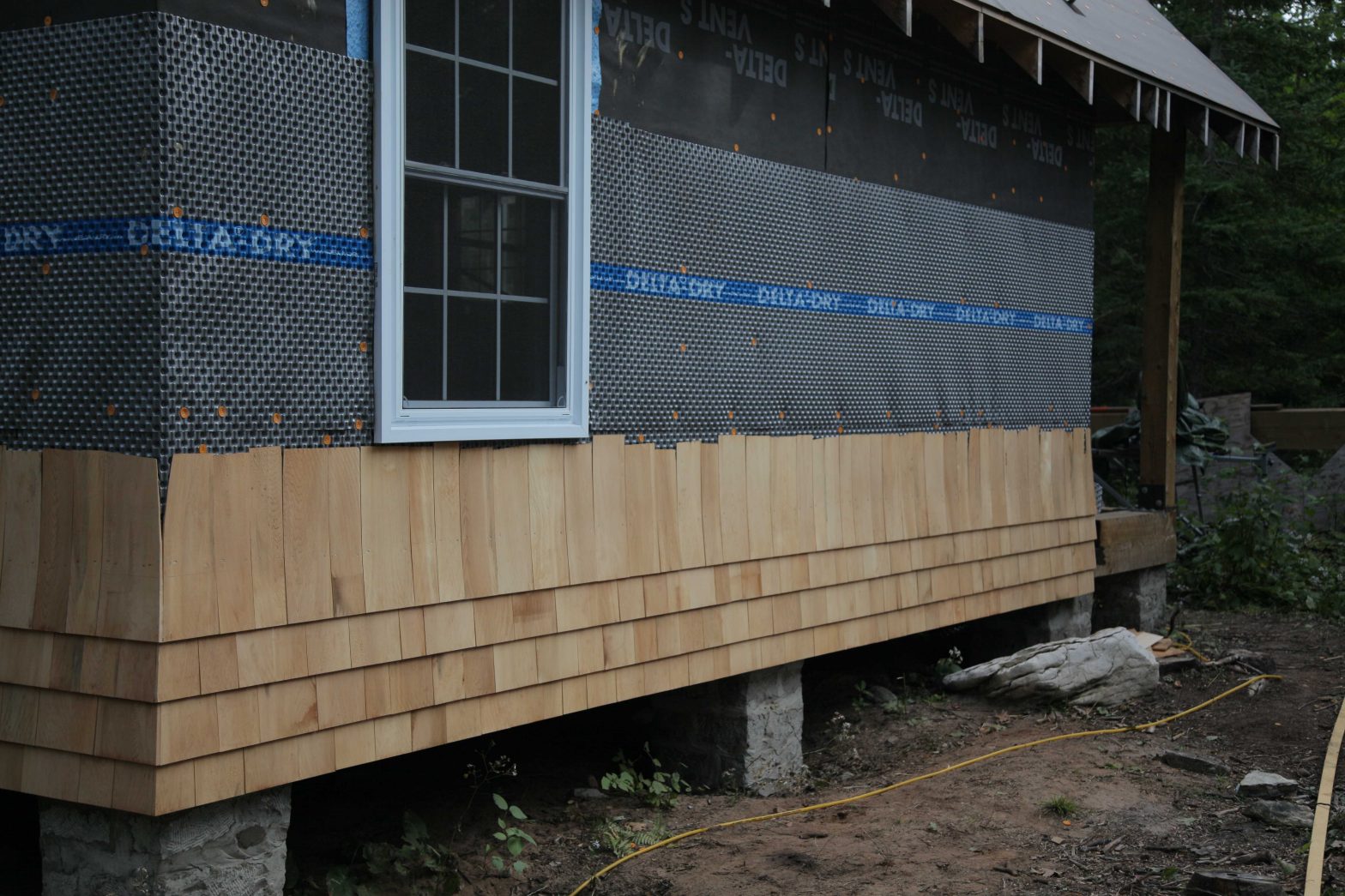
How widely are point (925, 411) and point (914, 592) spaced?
104cm

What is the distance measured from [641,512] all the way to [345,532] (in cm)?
158

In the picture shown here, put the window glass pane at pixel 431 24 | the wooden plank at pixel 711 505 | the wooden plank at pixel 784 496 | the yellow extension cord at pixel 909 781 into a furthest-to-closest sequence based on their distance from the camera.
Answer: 1. the wooden plank at pixel 784 496
2. the wooden plank at pixel 711 505
3. the yellow extension cord at pixel 909 781
4. the window glass pane at pixel 431 24

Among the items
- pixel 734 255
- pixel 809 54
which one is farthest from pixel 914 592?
pixel 809 54

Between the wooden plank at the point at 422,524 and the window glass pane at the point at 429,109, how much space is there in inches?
41.6

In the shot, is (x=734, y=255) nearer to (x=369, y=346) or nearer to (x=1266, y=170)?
(x=369, y=346)

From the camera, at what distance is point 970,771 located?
6.76m

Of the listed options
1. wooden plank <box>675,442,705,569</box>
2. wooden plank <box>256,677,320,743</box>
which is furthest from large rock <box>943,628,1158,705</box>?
wooden plank <box>256,677,320,743</box>

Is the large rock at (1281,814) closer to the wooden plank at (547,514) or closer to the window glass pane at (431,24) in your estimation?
the wooden plank at (547,514)

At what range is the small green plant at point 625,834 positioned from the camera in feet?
18.3

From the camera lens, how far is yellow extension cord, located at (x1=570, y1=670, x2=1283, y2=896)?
5.45 metres

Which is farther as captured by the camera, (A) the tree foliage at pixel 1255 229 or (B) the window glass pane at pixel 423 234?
(A) the tree foliage at pixel 1255 229

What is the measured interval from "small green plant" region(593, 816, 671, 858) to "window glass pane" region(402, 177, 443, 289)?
8.15 ft

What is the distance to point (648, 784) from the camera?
644 cm

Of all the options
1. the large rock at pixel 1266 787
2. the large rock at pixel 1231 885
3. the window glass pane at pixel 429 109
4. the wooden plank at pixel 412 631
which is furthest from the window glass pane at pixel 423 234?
the large rock at pixel 1266 787
